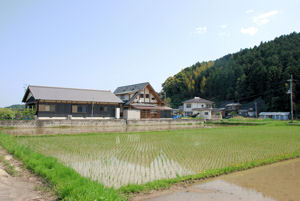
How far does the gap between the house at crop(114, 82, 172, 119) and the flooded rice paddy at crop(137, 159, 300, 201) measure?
20.8 m

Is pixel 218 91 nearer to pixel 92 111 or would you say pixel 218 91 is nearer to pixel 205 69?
pixel 205 69

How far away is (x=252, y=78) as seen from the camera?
166 ft

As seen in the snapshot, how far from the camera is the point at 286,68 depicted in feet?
143

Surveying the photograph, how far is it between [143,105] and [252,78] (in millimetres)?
35921

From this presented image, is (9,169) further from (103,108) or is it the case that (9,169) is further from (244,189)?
(103,108)

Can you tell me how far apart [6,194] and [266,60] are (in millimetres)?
56570

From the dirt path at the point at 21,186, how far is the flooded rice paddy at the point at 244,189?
4.59 feet

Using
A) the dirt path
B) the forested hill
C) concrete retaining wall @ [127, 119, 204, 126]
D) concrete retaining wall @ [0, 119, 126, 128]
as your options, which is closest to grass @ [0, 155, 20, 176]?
the dirt path

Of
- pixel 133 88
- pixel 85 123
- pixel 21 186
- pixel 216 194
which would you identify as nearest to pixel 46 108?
pixel 85 123

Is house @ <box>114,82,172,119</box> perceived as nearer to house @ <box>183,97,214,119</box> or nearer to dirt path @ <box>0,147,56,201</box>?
house @ <box>183,97,214,119</box>

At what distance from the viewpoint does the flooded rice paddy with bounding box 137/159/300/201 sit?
10.7 feet

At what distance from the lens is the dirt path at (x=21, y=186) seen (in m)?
2.91

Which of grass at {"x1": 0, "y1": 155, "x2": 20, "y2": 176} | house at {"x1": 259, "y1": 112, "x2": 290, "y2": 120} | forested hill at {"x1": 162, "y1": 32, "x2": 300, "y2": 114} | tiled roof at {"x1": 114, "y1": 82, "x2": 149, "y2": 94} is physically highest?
forested hill at {"x1": 162, "y1": 32, "x2": 300, "y2": 114}

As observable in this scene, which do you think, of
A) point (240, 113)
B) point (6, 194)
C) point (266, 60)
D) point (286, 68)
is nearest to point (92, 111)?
point (6, 194)
